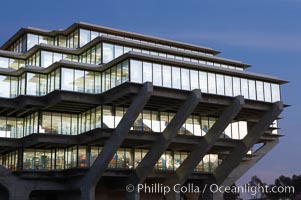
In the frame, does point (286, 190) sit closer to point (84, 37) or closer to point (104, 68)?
point (84, 37)

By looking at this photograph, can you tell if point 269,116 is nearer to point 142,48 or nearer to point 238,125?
point 238,125

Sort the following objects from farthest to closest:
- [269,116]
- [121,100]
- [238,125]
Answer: [238,125] < [269,116] < [121,100]

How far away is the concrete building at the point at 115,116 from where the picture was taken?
4884 centimetres

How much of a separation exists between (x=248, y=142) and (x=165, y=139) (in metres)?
11.5

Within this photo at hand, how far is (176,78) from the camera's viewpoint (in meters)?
50.2

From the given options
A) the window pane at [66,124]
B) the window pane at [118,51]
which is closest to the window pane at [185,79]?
the window pane at [118,51]

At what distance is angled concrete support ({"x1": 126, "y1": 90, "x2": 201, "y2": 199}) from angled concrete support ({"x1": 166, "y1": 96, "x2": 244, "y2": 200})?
4.60m

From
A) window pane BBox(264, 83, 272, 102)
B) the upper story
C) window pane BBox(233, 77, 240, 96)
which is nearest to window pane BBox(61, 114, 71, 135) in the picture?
the upper story

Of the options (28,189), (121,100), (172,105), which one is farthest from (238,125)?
(28,189)

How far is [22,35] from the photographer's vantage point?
6266 centimetres

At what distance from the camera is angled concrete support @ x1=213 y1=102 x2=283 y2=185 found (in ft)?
180

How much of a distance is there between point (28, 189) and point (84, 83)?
487 inches

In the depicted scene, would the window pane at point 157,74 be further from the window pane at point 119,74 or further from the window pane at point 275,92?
the window pane at point 275,92

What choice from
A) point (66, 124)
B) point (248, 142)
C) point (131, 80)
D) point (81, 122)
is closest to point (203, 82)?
point (131, 80)
